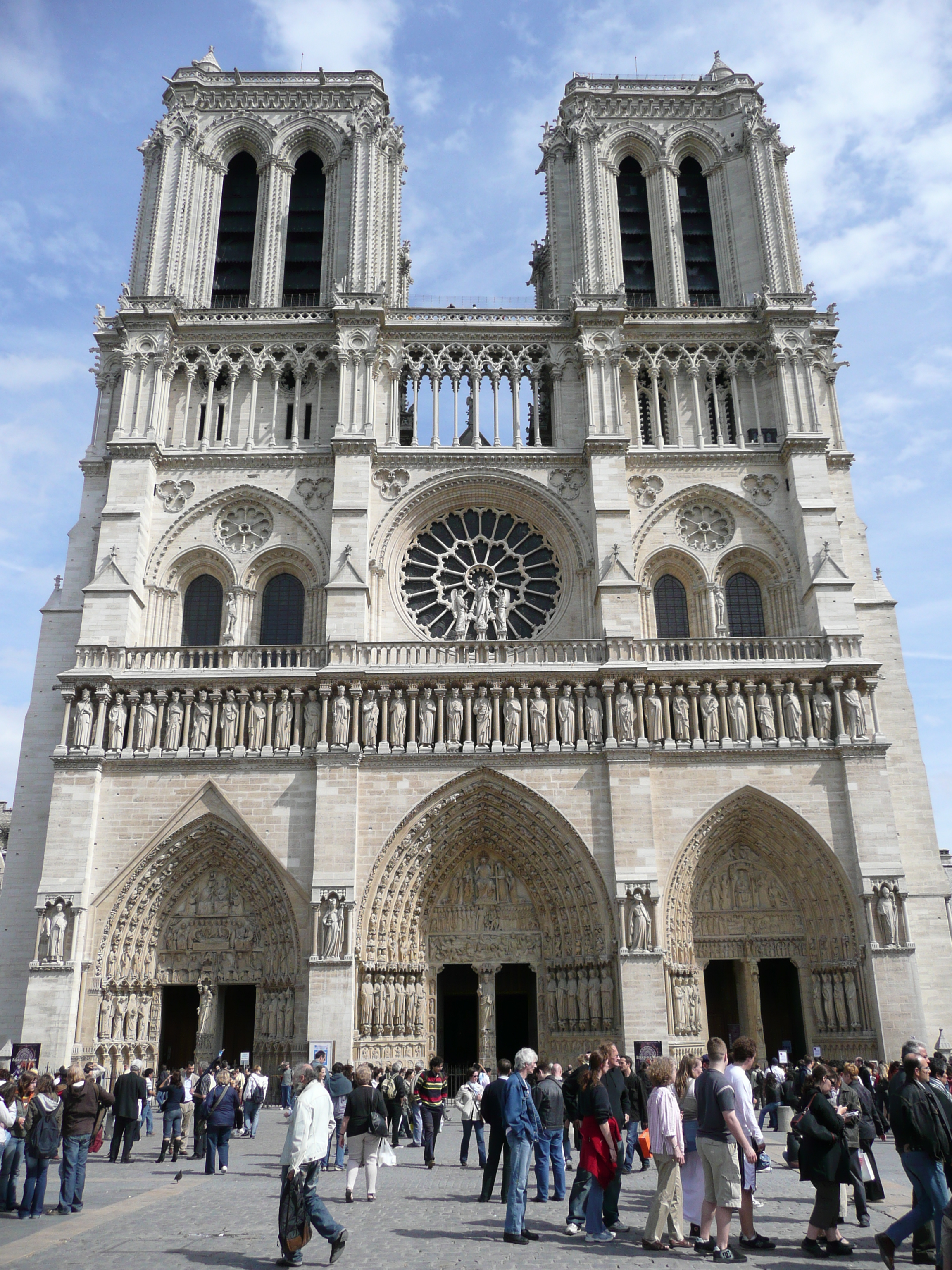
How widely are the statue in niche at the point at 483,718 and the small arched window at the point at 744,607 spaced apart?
6.42 meters

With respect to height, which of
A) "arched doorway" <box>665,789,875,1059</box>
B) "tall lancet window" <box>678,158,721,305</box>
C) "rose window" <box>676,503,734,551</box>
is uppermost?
"tall lancet window" <box>678,158,721,305</box>

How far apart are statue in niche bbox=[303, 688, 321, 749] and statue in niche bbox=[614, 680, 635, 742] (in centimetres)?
608

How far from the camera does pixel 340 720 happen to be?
829 inches

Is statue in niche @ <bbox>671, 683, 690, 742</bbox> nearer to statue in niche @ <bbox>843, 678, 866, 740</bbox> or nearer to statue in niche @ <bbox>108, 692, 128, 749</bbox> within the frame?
statue in niche @ <bbox>843, 678, 866, 740</bbox>

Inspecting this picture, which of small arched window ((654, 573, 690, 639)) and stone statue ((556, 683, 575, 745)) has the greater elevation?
small arched window ((654, 573, 690, 639))

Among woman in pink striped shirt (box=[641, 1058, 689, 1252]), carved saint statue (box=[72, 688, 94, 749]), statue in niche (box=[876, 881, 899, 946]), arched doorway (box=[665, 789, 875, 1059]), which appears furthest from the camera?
carved saint statue (box=[72, 688, 94, 749])

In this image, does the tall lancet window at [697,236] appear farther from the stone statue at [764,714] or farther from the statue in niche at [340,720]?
the statue in niche at [340,720]

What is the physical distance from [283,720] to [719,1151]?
15.2 metres

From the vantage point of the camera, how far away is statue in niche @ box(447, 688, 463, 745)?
2117 cm

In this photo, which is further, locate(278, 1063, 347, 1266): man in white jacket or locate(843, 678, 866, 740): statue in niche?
locate(843, 678, 866, 740): statue in niche

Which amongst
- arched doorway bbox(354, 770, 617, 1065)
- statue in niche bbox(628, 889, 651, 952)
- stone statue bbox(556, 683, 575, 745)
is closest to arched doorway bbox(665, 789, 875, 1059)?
statue in niche bbox(628, 889, 651, 952)

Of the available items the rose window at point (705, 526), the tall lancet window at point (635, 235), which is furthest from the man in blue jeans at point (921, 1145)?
the tall lancet window at point (635, 235)

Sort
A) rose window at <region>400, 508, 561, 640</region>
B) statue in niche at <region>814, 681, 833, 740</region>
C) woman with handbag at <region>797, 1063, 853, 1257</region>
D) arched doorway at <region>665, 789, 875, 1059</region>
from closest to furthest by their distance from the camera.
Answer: woman with handbag at <region>797, 1063, 853, 1257</region> → arched doorway at <region>665, 789, 875, 1059</region> → statue in niche at <region>814, 681, 833, 740</region> → rose window at <region>400, 508, 561, 640</region>

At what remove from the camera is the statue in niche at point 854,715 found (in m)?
21.2
